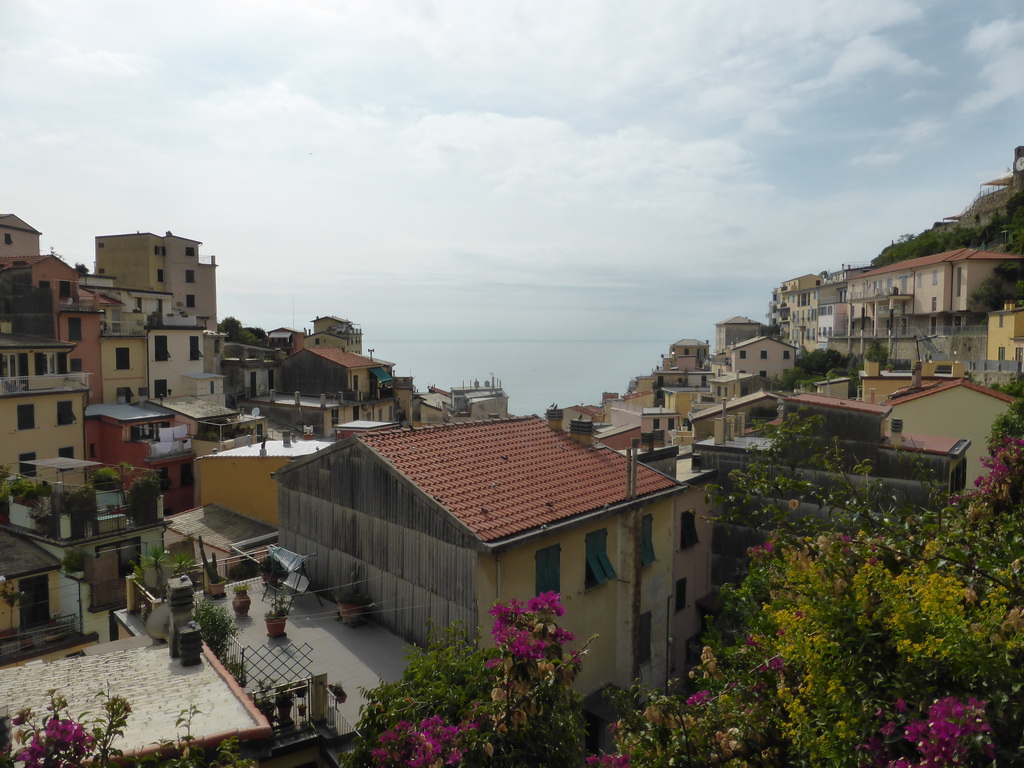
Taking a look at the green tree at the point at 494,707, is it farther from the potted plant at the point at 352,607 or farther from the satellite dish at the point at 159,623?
the potted plant at the point at 352,607

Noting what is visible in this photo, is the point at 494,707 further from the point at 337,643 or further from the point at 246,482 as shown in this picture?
the point at 246,482

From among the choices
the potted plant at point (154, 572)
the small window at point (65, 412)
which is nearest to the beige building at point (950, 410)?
the potted plant at point (154, 572)

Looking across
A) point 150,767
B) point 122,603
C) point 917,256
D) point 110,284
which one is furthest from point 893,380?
point 110,284

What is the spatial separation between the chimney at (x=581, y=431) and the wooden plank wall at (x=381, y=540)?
5.28 m

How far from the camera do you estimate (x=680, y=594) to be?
63.1 ft

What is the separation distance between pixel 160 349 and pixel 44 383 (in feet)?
29.5

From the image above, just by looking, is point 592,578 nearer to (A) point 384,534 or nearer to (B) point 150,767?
(A) point 384,534

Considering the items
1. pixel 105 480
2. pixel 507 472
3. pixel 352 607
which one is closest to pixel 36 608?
pixel 105 480

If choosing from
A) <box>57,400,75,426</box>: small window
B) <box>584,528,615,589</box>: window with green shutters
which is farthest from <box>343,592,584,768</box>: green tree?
<box>57,400,75,426</box>: small window

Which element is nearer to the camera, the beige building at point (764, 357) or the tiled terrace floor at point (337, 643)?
the tiled terrace floor at point (337, 643)

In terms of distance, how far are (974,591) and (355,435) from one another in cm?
1046

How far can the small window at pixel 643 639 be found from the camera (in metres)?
15.3

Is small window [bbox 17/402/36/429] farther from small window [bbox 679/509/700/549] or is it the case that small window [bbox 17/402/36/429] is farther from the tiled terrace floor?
small window [bbox 679/509/700/549]

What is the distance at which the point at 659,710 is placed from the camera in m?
6.55
